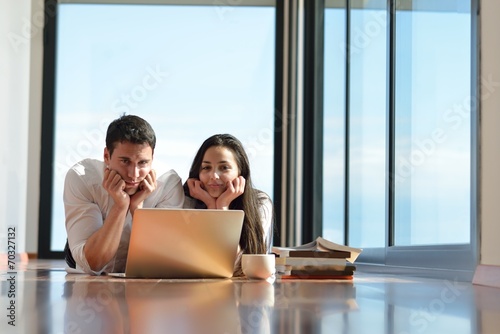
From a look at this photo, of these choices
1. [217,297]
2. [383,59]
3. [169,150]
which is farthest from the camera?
[169,150]

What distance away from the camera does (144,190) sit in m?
2.91

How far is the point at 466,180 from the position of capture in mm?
2887

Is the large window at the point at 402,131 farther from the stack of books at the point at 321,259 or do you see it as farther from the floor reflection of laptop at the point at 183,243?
the floor reflection of laptop at the point at 183,243

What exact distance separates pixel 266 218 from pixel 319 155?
2387 millimetres

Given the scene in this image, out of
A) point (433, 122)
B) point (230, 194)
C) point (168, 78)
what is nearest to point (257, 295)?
point (230, 194)

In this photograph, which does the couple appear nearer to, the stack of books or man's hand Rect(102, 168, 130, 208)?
man's hand Rect(102, 168, 130, 208)

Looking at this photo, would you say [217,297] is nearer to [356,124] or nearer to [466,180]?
[466,180]

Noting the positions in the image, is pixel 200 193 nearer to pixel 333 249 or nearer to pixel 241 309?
pixel 333 249

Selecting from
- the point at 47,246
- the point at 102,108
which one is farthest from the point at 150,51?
the point at 47,246

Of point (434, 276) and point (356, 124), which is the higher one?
point (356, 124)

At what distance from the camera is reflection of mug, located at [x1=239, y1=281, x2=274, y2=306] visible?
64.9 inches

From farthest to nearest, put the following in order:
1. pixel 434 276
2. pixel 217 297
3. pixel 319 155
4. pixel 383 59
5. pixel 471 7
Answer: pixel 319 155 → pixel 383 59 → pixel 434 276 → pixel 471 7 → pixel 217 297

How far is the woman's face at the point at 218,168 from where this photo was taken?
122 inches

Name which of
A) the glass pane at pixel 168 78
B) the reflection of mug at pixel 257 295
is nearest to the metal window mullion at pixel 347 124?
the glass pane at pixel 168 78
